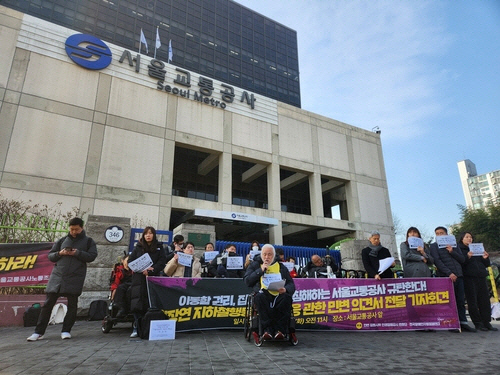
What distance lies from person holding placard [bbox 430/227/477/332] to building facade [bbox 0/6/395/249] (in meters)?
18.1

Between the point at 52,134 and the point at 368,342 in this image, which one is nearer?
the point at 368,342

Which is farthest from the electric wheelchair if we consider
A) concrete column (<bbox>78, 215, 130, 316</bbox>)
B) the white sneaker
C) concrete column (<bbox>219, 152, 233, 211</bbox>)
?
concrete column (<bbox>219, 152, 233, 211</bbox>)

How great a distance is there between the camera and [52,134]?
20.4 metres

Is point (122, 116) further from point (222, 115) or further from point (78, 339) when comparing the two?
point (78, 339)

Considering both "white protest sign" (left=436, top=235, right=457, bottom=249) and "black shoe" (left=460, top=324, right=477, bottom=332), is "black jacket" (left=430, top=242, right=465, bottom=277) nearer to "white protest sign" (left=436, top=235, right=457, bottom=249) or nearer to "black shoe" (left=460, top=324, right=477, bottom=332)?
"white protest sign" (left=436, top=235, right=457, bottom=249)

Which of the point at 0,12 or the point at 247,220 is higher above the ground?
the point at 0,12

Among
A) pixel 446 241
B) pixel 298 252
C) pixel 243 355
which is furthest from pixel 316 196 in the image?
pixel 243 355

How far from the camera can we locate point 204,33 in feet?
169

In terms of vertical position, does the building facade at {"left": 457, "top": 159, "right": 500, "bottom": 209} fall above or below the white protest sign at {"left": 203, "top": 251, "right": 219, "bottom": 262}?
above

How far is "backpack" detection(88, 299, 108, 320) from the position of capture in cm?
819

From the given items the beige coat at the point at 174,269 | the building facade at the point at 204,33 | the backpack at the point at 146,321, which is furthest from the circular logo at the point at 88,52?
the building facade at the point at 204,33

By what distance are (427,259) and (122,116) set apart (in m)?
22.5

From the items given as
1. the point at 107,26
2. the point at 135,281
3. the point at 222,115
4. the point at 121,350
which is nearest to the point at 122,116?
the point at 222,115

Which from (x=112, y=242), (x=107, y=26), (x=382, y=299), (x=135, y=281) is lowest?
(x=382, y=299)
